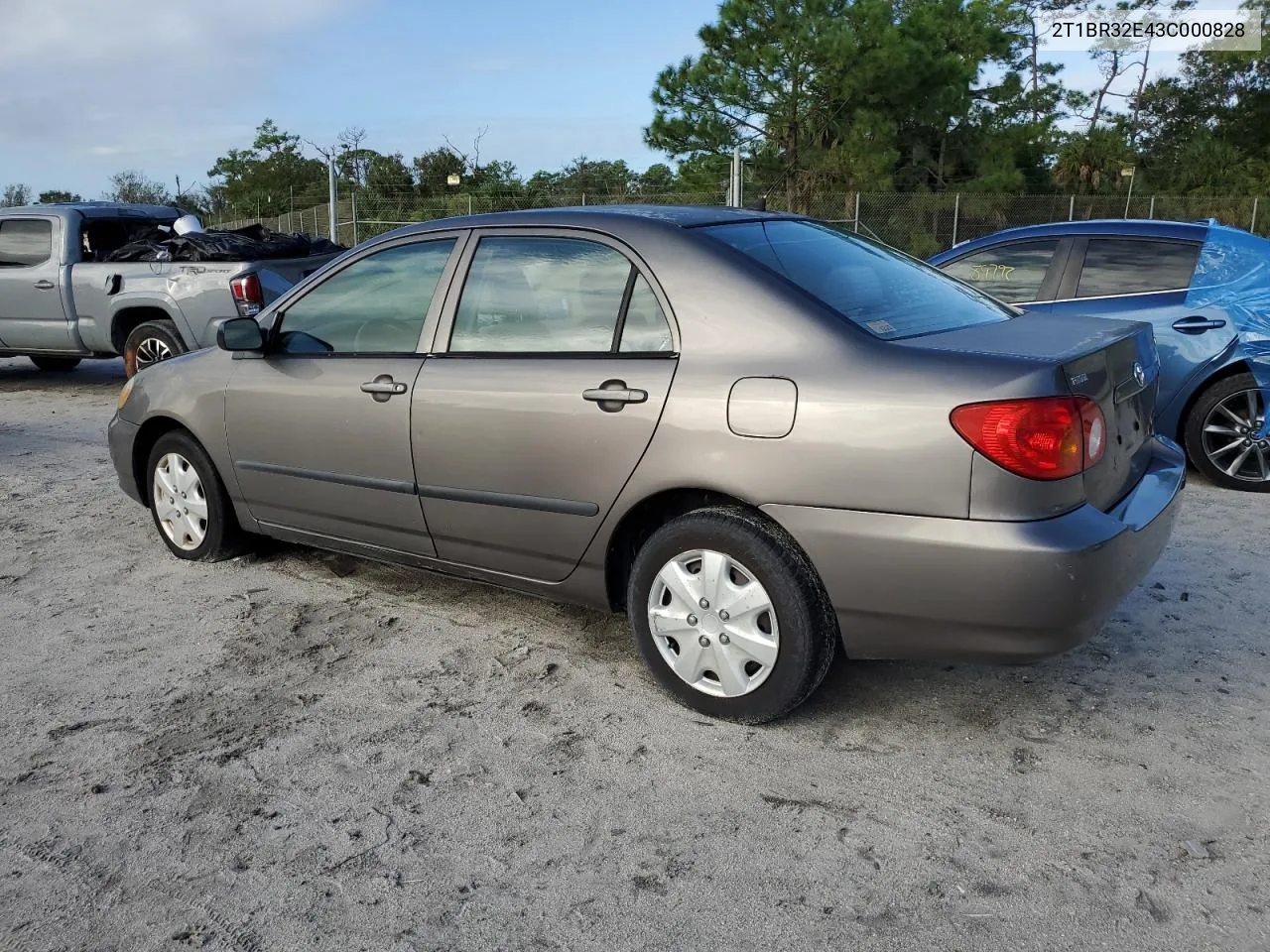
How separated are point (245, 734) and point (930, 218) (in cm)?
2210

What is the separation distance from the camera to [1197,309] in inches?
242

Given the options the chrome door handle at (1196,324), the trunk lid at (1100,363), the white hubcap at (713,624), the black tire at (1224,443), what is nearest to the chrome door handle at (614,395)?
the white hubcap at (713,624)

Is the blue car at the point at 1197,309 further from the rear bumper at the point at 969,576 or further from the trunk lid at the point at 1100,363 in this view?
the rear bumper at the point at 969,576

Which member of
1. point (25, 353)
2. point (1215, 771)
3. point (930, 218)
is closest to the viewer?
point (1215, 771)

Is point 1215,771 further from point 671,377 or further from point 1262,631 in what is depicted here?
point 671,377

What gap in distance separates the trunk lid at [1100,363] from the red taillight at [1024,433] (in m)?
0.10

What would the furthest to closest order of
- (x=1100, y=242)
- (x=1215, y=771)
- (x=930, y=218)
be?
(x=930, y=218) < (x=1100, y=242) < (x=1215, y=771)

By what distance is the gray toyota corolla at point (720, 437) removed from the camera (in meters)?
2.87

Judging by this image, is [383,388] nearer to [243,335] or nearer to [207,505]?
[243,335]

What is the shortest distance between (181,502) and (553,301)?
2313 mm

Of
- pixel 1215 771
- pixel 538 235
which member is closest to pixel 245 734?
→ pixel 538 235

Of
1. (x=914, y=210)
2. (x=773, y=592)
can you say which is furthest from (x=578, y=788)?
(x=914, y=210)

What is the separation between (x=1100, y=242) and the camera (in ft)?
21.7

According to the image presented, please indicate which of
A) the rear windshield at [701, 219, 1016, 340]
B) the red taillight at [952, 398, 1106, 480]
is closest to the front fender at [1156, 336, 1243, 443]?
the rear windshield at [701, 219, 1016, 340]
